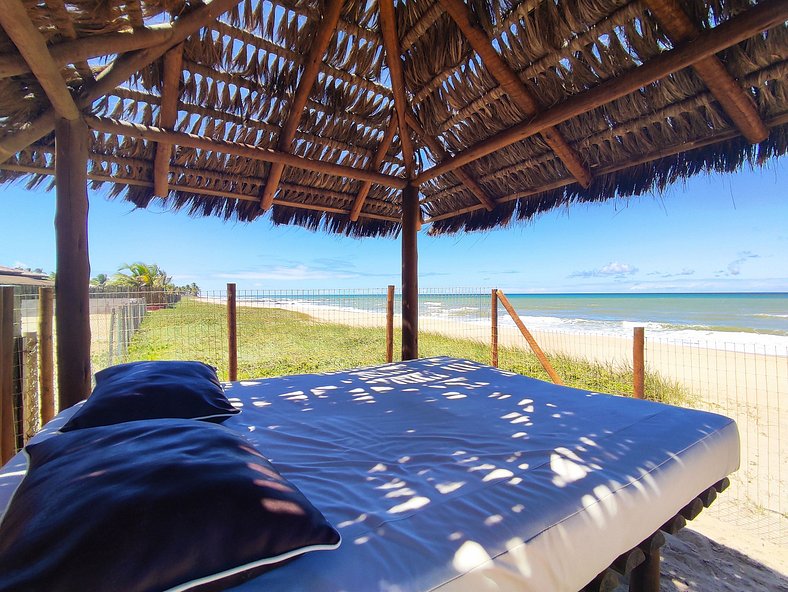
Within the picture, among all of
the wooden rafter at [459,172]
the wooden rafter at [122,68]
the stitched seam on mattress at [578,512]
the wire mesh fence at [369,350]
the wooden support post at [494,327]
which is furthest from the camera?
the wooden support post at [494,327]

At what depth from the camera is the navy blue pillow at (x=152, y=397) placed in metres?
1.12

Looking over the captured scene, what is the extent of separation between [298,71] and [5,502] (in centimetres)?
276

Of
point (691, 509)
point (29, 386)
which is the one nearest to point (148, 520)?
point (691, 509)

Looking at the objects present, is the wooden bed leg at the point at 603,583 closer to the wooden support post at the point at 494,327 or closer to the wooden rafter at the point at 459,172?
the wooden rafter at the point at 459,172

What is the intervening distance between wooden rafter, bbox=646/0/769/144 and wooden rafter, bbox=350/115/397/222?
6.28 feet

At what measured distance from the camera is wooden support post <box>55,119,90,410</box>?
6.30ft

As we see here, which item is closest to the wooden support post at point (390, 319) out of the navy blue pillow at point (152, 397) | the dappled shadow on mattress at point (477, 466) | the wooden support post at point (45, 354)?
the dappled shadow on mattress at point (477, 466)

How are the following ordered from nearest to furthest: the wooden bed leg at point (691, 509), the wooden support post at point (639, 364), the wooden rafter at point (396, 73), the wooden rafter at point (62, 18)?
1. the wooden bed leg at point (691, 509)
2. the wooden rafter at point (62, 18)
3. the wooden rafter at point (396, 73)
4. the wooden support post at point (639, 364)

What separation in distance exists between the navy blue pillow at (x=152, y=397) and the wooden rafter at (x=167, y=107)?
1667mm

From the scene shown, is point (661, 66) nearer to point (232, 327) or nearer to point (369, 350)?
point (232, 327)

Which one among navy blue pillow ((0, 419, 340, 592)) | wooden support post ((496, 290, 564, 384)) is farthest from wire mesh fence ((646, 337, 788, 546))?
navy blue pillow ((0, 419, 340, 592))

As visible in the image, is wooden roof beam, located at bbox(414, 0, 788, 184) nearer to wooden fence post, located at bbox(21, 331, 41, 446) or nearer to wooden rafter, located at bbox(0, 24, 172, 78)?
wooden rafter, located at bbox(0, 24, 172, 78)

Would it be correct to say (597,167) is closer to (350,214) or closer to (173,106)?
(350,214)

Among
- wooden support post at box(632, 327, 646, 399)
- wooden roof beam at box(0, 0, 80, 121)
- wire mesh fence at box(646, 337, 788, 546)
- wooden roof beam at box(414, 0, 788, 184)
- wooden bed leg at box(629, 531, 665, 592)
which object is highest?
wooden roof beam at box(414, 0, 788, 184)
